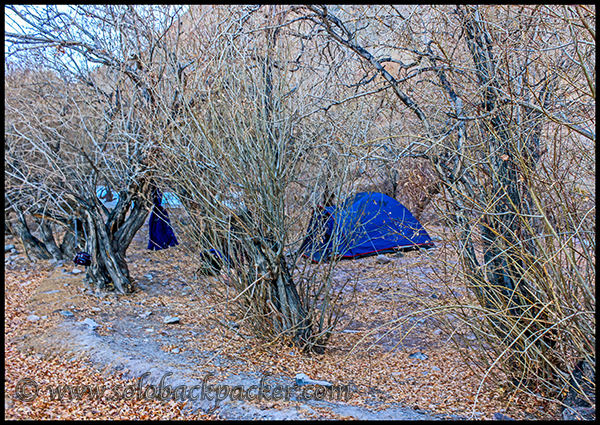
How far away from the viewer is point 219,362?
4.80 meters

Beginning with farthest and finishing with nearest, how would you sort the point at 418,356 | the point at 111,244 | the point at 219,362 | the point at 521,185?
the point at 111,244 → the point at 418,356 → the point at 219,362 → the point at 521,185

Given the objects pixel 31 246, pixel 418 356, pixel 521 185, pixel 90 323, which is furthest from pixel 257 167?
pixel 31 246

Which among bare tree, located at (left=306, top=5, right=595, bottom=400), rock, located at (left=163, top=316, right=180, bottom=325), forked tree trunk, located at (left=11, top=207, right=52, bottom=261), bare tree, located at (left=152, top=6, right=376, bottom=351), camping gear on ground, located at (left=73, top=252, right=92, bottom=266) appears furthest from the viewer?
forked tree trunk, located at (left=11, top=207, right=52, bottom=261)

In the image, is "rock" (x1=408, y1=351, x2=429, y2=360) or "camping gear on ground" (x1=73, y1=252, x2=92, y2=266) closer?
"rock" (x1=408, y1=351, x2=429, y2=360)

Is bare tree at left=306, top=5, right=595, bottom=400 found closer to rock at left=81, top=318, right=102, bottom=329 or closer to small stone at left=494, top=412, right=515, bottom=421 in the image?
small stone at left=494, top=412, right=515, bottom=421

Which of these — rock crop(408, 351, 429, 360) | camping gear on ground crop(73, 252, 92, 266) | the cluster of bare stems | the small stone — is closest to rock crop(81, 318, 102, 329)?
camping gear on ground crop(73, 252, 92, 266)

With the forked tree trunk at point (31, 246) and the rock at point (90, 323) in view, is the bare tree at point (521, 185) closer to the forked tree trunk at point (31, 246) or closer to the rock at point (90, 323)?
the rock at point (90, 323)

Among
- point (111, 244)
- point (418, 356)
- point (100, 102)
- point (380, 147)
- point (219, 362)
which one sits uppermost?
point (100, 102)

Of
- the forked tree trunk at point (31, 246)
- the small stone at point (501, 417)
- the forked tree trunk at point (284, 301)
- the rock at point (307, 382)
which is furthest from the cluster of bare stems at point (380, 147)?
the forked tree trunk at point (31, 246)

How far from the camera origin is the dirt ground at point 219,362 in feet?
11.7

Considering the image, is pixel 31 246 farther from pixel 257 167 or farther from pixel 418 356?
pixel 418 356

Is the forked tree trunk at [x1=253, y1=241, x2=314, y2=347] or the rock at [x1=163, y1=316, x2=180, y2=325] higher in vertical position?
the forked tree trunk at [x1=253, y1=241, x2=314, y2=347]

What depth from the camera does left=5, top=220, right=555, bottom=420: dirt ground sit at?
11.7 ft

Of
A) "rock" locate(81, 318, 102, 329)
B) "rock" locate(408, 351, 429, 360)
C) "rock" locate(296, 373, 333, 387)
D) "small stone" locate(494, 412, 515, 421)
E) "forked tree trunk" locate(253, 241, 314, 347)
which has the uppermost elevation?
"forked tree trunk" locate(253, 241, 314, 347)
